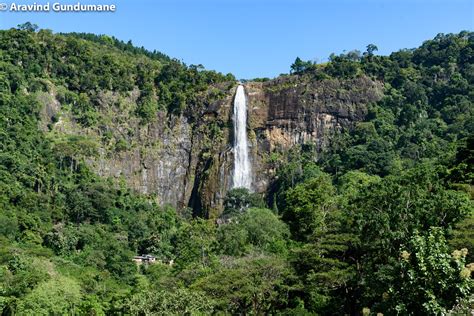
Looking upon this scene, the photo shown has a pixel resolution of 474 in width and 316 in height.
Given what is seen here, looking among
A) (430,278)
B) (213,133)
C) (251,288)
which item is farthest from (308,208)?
(213,133)

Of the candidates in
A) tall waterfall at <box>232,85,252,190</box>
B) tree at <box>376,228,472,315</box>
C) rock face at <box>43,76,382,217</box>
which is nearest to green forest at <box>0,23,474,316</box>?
tree at <box>376,228,472,315</box>

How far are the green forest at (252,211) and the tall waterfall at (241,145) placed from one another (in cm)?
290

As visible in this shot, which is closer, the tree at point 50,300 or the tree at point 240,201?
the tree at point 50,300

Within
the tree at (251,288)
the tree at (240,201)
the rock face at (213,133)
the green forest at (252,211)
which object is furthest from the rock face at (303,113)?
the tree at (251,288)

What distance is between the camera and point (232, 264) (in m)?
33.7

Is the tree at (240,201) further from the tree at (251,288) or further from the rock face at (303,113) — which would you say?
the tree at (251,288)

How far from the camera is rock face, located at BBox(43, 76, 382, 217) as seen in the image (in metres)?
73.3

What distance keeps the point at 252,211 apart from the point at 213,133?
88.6 ft

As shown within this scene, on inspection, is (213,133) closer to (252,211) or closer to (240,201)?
(240,201)

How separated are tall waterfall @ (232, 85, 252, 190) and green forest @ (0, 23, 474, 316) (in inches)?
114

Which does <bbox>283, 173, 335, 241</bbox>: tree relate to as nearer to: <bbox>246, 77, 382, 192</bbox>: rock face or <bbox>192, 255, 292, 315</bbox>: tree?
<bbox>192, 255, 292, 315</bbox>: tree

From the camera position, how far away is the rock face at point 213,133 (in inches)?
2886

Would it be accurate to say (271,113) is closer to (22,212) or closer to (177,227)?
(177,227)

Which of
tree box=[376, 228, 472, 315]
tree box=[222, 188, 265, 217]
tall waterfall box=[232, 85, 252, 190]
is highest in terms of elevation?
tall waterfall box=[232, 85, 252, 190]
